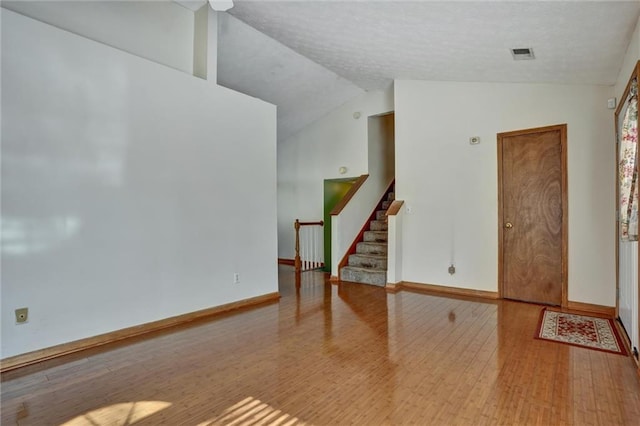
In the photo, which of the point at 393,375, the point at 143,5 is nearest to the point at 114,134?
the point at 143,5

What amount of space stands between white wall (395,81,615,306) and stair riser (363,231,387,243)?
0.92 m

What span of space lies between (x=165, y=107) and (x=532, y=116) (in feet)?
14.8

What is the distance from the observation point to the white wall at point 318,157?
6902 millimetres

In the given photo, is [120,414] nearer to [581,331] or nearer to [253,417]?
[253,417]

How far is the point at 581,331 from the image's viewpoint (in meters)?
3.46

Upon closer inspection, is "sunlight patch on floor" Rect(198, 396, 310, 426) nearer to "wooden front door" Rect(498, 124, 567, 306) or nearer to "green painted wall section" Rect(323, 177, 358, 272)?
"wooden front door" Rect(498, 124, 567, 306)

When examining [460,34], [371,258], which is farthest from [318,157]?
[460,34]

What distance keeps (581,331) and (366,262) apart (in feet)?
10.6

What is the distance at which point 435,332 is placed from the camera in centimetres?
348

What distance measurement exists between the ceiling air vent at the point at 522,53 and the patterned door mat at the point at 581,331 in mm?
2802

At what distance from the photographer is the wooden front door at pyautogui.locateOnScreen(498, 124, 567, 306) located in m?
4.36

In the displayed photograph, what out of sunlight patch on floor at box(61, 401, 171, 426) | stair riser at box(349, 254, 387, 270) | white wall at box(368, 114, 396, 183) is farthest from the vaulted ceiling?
sunlight patch on floor at box(61, 401, 171, 426)

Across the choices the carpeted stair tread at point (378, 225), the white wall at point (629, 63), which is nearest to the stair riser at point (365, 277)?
the carpeted stair tread at point (378, 225)

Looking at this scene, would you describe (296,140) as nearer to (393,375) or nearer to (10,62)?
(10,62)
